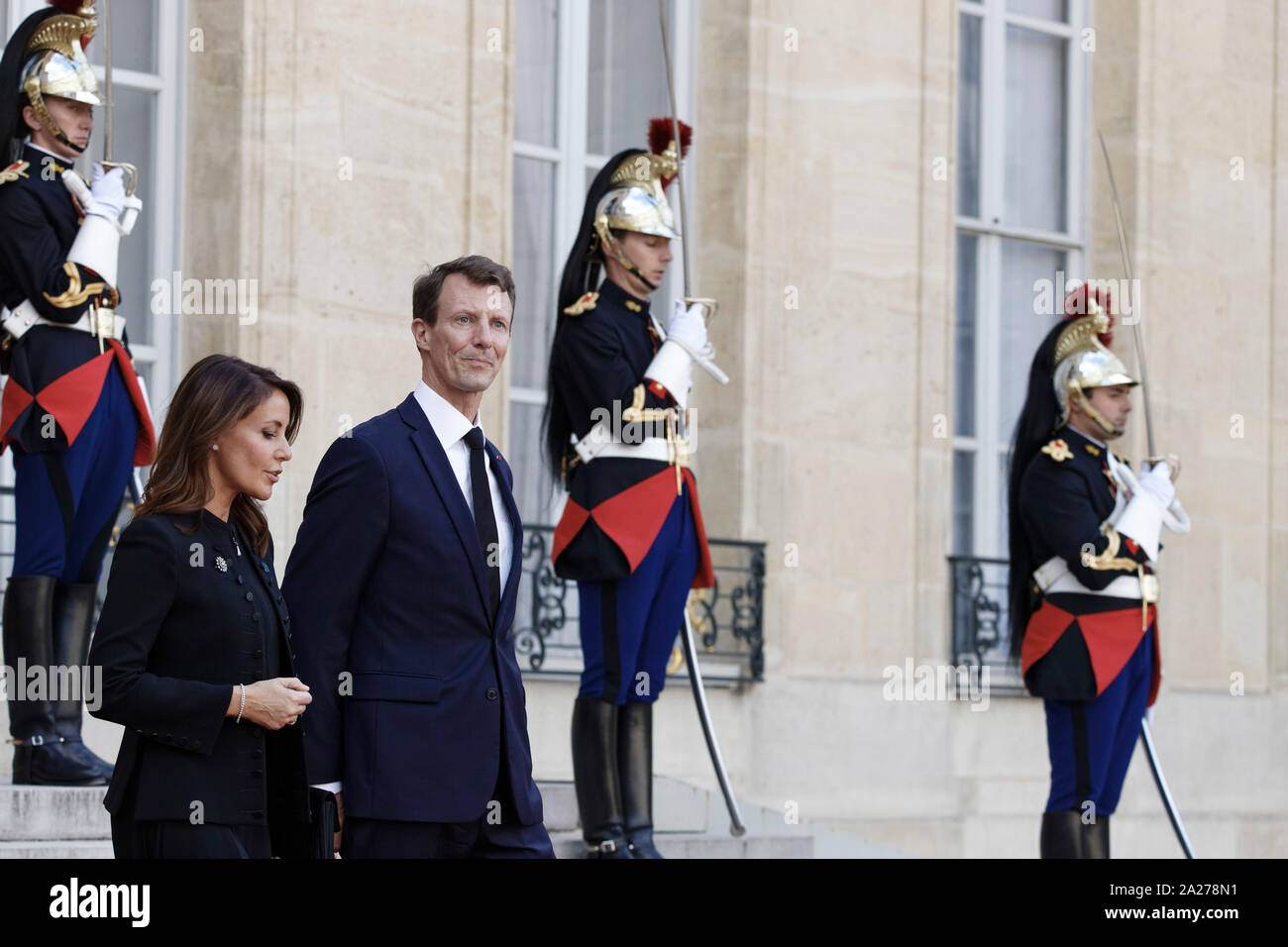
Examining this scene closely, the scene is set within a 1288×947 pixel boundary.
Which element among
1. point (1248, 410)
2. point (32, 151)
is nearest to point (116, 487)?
point (32, 151)

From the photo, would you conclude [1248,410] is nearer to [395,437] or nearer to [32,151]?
[32,151]

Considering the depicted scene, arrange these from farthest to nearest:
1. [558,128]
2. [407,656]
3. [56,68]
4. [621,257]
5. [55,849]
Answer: [558,128]
[621,257]
[56,68]
[55,849]
[407,656]

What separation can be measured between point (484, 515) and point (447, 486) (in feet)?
0.30

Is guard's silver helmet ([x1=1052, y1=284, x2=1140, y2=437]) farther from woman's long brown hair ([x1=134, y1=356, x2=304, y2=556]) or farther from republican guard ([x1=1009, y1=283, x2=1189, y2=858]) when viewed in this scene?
woman's long brown hair ([x1=134, y1=356, x2=304, y2=556])

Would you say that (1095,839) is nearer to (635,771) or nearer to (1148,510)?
(1148,510)

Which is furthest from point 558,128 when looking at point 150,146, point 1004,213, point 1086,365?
point 1086,365

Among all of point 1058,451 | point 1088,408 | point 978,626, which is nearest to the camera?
point 1058,451

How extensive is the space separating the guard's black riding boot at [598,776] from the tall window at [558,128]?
2811 mm

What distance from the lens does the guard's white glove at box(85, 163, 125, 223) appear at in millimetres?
6250

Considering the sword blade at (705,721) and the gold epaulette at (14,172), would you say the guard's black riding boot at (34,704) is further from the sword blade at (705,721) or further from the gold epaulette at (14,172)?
the sword blade at (705,721)

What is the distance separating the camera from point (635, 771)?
660 centimetres

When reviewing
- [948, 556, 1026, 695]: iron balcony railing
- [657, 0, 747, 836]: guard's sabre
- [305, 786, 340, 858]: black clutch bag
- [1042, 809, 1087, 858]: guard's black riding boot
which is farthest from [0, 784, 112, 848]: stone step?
[948, 556, 1026, 695]: iron balcony railing

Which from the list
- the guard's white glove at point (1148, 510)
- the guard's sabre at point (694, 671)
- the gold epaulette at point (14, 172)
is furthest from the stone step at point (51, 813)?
the guard's white glove at point (1148, 510)

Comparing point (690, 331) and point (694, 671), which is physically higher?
point (690, 331)
